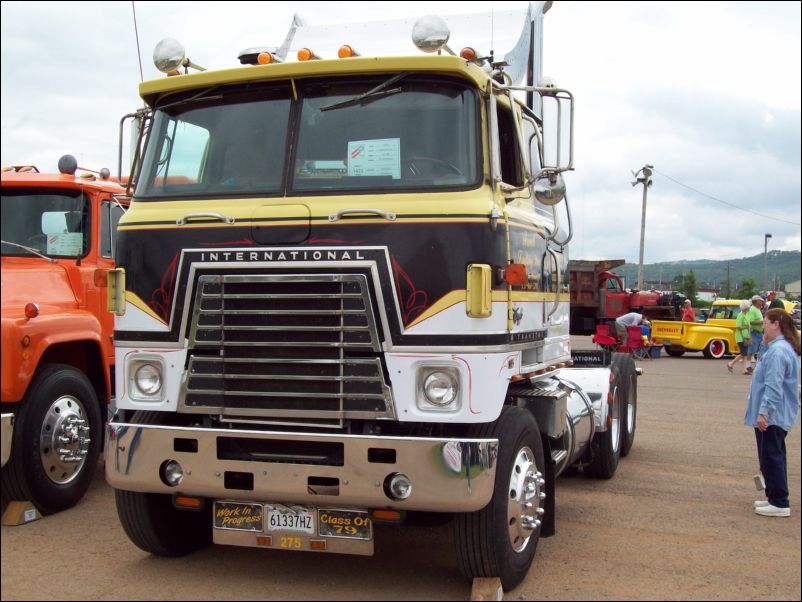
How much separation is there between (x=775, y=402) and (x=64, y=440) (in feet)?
17.8

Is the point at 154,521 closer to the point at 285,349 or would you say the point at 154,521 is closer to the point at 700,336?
the point at 285,349

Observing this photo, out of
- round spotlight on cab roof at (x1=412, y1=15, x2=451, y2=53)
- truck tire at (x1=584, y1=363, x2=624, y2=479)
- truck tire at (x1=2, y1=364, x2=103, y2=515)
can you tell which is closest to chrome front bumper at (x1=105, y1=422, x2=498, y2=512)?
truck tire at (x1=2, y1=364, x2=103, y2=515)

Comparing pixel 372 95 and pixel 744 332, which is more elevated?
pixel 372 95

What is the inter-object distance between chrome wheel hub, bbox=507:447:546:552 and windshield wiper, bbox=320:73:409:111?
2.24 meters

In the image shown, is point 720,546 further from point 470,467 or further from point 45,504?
point 45,504

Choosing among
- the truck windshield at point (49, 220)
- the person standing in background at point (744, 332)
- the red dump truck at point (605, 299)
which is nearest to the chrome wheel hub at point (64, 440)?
the truck windshield at point (49, 220)

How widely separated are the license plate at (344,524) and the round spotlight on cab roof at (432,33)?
2665 mm

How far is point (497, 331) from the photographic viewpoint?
15.9 feet

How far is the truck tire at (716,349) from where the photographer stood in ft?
87.2

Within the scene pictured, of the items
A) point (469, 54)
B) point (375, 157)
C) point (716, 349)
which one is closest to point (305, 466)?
point (375, 157)

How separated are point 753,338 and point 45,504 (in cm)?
1727

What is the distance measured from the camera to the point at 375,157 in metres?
5.14

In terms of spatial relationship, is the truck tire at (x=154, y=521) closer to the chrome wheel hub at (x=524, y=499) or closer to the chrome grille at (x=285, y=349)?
the chrome grille at (x=285, y=349)

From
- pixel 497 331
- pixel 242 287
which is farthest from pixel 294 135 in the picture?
pixel 497 331
